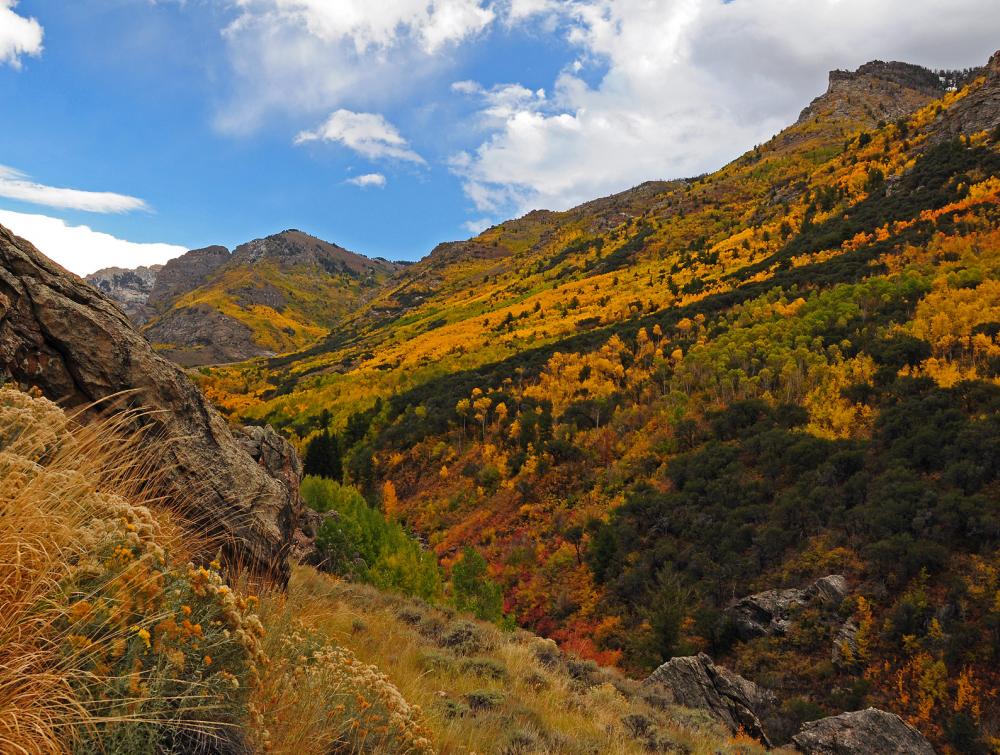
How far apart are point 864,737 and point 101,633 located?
1432 centimetres

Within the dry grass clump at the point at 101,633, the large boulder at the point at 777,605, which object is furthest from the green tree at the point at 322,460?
the dry grass clump at the point at 101,633

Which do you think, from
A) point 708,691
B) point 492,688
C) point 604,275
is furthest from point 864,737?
point 604,275

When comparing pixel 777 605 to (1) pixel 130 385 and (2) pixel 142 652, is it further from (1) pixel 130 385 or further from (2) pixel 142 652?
(2) pixel 142 652

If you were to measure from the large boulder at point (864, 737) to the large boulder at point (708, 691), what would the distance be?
941 mm

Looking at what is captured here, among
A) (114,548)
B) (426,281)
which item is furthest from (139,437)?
(426,281)

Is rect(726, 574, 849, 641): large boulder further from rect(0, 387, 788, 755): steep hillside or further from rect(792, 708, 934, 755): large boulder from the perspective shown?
rect(0, 387, 788, 755): steep hillside

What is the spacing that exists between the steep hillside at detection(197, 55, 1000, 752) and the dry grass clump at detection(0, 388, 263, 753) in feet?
53.9

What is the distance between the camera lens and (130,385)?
17.9 feet

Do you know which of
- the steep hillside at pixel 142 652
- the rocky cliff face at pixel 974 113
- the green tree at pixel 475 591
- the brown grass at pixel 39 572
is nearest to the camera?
the brown grass at pixel 39 572

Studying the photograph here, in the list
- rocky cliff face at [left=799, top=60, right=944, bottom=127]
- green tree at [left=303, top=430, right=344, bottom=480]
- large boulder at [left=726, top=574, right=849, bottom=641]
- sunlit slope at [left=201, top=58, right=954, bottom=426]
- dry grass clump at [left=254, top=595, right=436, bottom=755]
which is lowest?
large boulder at [left=726, top=574, right=849, bottom=641]

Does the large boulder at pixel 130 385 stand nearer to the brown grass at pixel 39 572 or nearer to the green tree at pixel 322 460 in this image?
the brown grass at pixel 39 572

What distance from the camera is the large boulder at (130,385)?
4879 mm

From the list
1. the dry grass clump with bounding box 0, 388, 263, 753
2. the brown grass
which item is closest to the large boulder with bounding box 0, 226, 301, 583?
the brown grass

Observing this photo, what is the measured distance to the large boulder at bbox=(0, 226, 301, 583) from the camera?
488 centimetres
